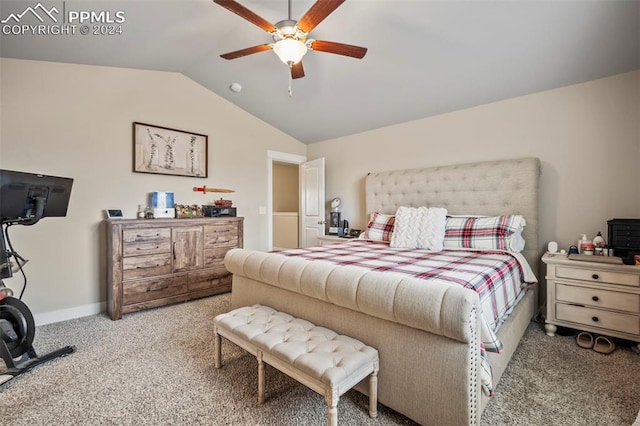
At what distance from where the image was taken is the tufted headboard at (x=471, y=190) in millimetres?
2850

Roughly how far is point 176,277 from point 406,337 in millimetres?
2833

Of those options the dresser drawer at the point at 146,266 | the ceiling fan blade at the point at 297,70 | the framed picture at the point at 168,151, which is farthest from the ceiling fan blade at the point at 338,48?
the dresser drawer at the point at 146,266

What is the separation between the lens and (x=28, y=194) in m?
1.98

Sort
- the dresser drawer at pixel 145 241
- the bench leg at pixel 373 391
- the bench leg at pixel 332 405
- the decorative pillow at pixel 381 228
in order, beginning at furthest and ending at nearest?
the decorative pillow at pixel 381 228
the dresser drawer at pixel 145 241
the bench leg at pixel 373 391
the bench leg at pixel 332 405

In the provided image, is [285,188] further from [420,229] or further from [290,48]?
[290,48]

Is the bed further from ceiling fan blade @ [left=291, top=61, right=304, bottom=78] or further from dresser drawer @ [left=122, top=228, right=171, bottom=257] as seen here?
ceiling fan blade @ [left=291, top=61, right=304, bottom=78]

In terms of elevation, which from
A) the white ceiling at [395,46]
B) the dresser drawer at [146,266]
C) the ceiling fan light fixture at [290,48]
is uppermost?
the white ceiling at [395,46]

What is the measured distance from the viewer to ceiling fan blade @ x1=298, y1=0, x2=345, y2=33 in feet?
5.55

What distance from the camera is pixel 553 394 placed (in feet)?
5.51

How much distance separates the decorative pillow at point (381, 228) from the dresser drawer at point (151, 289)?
92.5 inches

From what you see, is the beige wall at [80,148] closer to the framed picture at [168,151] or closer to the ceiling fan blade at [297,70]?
the framed picture at [168,151]

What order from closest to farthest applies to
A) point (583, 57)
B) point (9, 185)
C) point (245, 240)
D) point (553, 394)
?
point (553, 394) < point (9, 185) < point (583, 57) < point (245, 240)

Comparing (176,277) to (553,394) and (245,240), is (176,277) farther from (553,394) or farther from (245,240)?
(553,394)

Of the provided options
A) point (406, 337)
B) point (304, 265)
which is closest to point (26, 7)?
point (304, 265)
